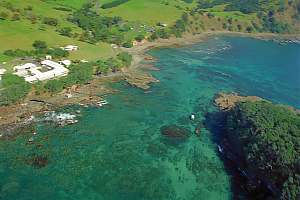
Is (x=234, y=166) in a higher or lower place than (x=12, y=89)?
lower

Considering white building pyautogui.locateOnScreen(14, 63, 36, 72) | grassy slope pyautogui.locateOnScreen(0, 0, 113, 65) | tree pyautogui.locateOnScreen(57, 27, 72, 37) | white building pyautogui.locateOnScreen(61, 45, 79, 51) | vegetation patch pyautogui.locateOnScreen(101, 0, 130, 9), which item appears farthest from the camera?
vegetation patch pyautogui.locateOnScreen(101, 0, 130, 9)

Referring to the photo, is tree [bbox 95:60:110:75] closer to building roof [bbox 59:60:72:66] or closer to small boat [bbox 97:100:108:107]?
building roof [bbox 59:60:72:66]

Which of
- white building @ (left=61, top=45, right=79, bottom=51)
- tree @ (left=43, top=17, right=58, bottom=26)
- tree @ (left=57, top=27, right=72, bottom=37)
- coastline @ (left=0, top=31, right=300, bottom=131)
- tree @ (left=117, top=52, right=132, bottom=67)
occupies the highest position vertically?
tree @ (left=43, top=17, right=58, bottom=26)

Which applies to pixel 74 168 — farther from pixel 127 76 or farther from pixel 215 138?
pixel 127 76

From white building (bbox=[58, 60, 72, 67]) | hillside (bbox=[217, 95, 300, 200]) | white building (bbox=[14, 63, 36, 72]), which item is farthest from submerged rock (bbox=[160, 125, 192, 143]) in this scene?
white building (bbox=[14, 63, 36, 72])

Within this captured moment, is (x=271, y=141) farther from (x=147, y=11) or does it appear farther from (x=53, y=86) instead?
(x=147, y=11)

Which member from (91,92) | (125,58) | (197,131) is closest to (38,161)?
(91,92)

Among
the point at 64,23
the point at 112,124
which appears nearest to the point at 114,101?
the point at 112,124
